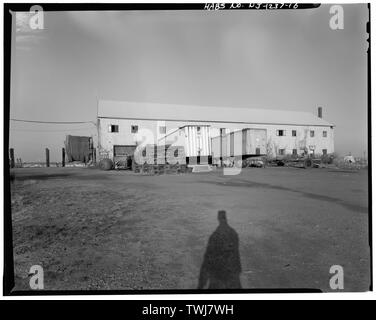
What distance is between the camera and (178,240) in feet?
14.0

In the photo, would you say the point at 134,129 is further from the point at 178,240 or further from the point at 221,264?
the point at 221,264

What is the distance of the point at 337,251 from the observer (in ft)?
12.6

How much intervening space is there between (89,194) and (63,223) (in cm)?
309

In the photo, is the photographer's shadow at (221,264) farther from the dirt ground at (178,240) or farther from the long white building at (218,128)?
the long white building at (218,128)

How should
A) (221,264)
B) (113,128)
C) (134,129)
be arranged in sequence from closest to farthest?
(221,264) → (113,128) → (134,129)

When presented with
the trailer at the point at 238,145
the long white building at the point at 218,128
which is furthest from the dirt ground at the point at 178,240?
the trailer at the point at 238,145

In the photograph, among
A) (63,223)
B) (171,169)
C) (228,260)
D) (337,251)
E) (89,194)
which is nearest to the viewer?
(228,260)

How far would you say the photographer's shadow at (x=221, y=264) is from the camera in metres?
3.18

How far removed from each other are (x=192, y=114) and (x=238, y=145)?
33.4 feet

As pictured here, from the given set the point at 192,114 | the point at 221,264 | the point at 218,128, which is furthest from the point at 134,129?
the point at 221,264
